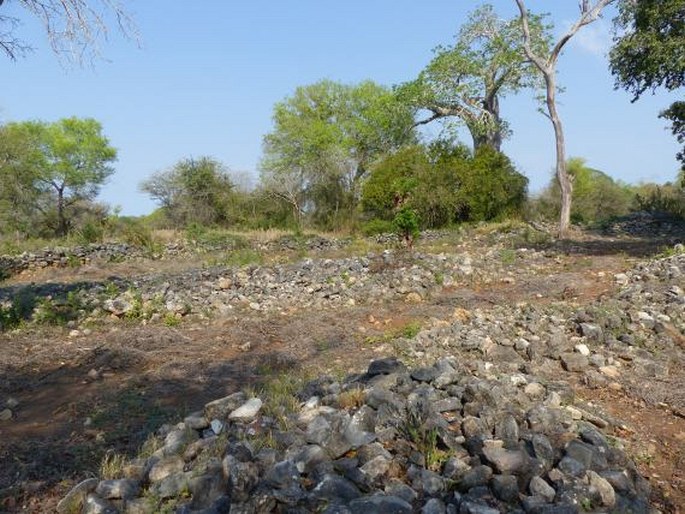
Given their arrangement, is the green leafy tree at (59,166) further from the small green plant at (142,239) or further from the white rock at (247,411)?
the white rock at (247,411)

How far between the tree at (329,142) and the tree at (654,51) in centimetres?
1079

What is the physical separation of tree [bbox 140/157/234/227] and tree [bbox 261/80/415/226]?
2.08 m

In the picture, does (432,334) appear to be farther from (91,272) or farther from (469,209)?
(469,209)

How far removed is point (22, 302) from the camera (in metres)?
8.34

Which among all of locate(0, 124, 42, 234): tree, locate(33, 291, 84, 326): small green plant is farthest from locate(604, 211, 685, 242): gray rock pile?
locate(0, 124, 42, 234): tree

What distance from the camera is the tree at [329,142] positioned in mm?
26219

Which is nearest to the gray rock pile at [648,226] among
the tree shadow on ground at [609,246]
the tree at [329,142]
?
the tree shadow on ground at [609,246]

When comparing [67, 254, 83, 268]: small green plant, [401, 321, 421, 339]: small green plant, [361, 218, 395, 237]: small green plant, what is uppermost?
[361, 218, 395, 237]: small green plant

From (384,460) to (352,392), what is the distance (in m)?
0.83

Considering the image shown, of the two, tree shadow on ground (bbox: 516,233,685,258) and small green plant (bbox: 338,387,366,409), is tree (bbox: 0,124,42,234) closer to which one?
tree shadow on ground (bbox: 516,233,685,258)

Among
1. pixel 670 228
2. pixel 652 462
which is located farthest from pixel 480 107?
pixel 652 462

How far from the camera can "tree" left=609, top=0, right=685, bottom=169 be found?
40.8 feet

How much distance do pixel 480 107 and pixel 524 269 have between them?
1300 centimetres

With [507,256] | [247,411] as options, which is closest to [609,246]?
[507,256]
